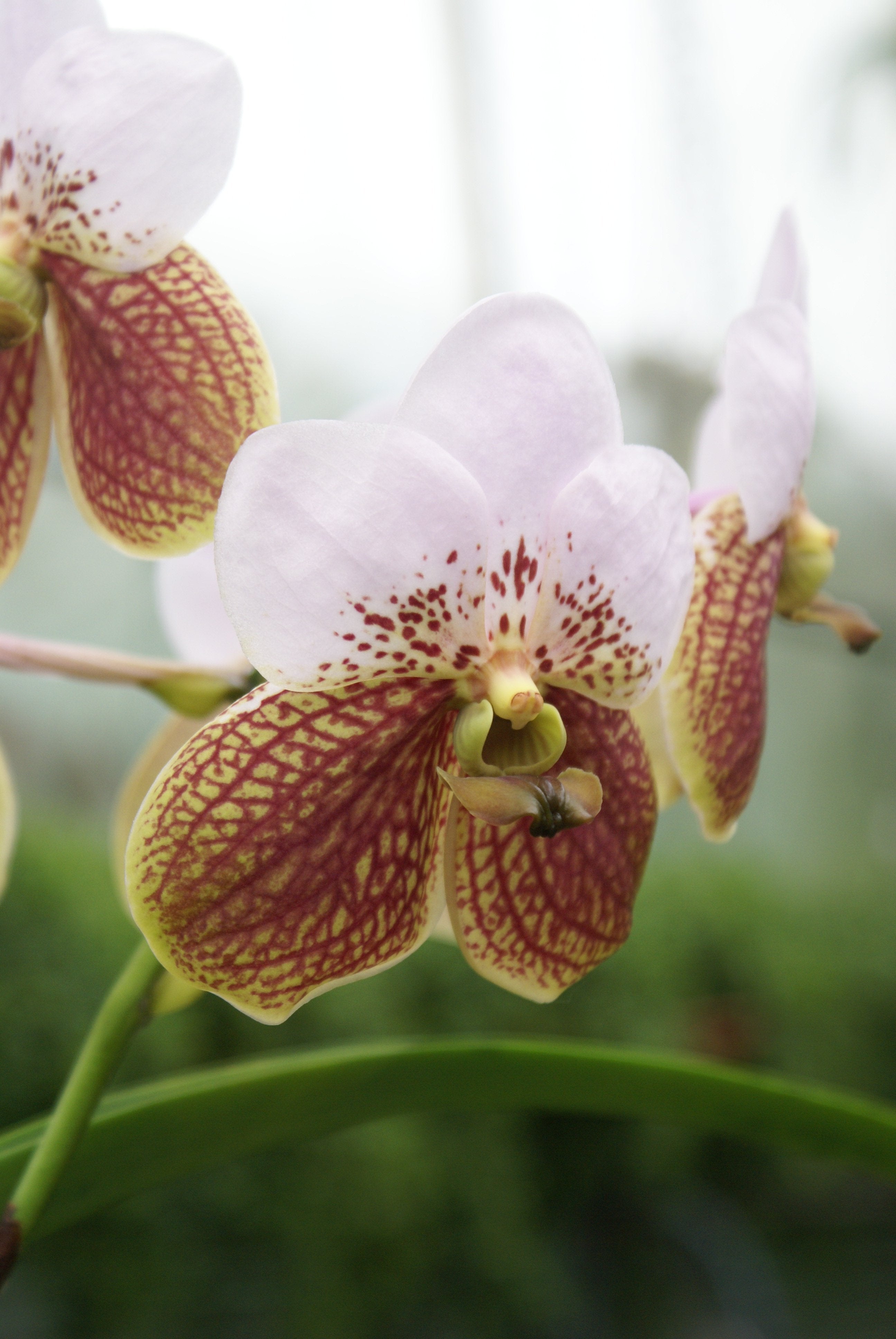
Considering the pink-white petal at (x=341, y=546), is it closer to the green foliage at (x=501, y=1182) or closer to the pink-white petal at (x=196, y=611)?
the pink-white petal at (x=196, y=611)

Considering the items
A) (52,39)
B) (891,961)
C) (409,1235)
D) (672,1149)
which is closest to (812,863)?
(891,961)

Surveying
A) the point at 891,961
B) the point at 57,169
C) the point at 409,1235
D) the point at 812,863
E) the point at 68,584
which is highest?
the point at 57,169

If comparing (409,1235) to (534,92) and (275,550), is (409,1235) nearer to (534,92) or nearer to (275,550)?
(275,550)

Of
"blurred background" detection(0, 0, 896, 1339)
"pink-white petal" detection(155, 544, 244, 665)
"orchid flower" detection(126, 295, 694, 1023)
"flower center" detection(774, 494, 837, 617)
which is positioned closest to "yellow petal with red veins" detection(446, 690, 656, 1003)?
"orchid flower" detection(126, 295, 694, 1023)

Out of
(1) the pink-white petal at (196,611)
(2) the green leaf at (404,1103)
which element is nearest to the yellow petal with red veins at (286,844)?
(2) the green leaf at (404,1103)

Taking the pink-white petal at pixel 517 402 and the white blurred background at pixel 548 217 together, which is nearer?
the pink-white petal at pixel 517 402

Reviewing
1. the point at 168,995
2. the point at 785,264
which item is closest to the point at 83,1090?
the point at 168,995

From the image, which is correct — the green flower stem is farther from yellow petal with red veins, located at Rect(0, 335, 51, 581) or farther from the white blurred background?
the white blurred background
